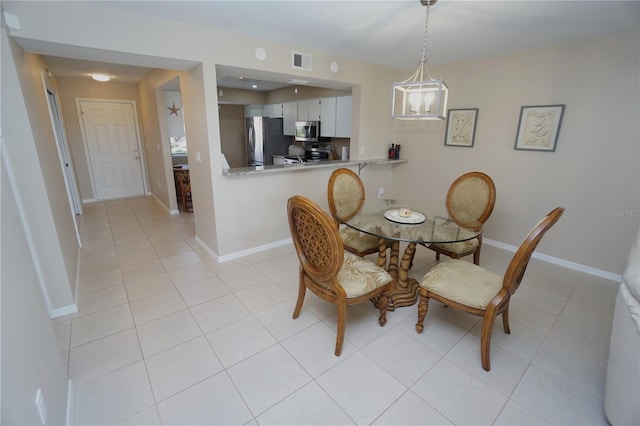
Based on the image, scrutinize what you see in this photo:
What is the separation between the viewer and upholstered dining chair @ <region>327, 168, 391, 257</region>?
8.63 ft

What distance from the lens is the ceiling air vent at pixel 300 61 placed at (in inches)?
122

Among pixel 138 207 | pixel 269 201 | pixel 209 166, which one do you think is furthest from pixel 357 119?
pixel 138 207

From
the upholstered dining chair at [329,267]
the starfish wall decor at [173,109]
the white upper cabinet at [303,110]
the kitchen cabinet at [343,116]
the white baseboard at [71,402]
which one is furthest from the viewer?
the white upper cabinet at [303,110]

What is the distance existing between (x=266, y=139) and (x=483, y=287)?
5230 mm

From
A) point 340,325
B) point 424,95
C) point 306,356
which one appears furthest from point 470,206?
point 306,356

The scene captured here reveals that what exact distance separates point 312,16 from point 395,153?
2558mm

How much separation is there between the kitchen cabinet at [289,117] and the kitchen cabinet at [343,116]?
127cm

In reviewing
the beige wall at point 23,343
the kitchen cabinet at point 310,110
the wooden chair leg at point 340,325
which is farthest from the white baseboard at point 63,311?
the kitchen cabinet at point 310,110

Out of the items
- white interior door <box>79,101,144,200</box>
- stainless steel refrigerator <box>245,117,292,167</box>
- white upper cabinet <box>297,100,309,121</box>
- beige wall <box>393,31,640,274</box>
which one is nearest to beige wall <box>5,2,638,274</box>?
beige wall <box>393,31,640,274</box>

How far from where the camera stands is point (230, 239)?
326 cm

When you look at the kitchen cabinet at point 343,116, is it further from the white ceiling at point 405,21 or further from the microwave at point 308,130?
the white ceiling at point 405,21

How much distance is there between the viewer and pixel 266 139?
616 centimetres

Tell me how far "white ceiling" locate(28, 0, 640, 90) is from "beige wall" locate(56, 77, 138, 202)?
4193 mm

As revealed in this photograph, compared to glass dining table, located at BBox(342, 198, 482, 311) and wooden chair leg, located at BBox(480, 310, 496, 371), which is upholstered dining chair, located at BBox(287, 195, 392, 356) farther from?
wooden chair leg, located at BBox(480, 310, 496, 371)
